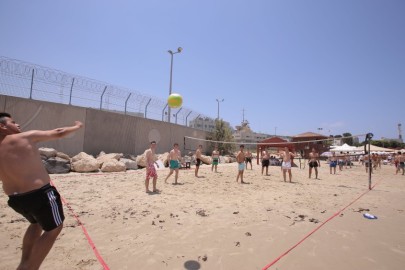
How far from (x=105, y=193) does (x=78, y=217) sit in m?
2.41

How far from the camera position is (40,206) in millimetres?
2404

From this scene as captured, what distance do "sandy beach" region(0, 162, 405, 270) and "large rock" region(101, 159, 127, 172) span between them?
17.9 feet

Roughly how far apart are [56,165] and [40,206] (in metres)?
10.3

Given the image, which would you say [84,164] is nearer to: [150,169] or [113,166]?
[113,166]

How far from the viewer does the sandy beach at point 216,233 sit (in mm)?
3311

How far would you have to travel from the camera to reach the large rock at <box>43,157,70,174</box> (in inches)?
439

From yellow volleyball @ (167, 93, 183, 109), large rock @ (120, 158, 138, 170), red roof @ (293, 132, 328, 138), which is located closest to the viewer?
yellow volleyball @ (167, 93, 183, 109)

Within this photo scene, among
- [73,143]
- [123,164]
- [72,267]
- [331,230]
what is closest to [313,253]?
[331,230]

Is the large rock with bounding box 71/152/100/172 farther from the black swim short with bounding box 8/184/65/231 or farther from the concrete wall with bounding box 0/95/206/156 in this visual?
the black swim short with bounding box 8/184/65/231

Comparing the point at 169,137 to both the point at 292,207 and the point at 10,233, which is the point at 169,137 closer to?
the point at 292,207

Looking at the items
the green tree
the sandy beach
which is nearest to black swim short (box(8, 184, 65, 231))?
the sandy beach

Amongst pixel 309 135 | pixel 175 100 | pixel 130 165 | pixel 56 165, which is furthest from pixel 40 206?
pixel 309 135

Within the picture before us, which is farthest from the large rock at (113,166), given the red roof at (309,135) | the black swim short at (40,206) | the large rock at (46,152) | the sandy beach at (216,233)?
the red roof at (309,135)

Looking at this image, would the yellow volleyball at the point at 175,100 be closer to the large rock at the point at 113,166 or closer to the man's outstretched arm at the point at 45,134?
the large rock at the point at 113,166
